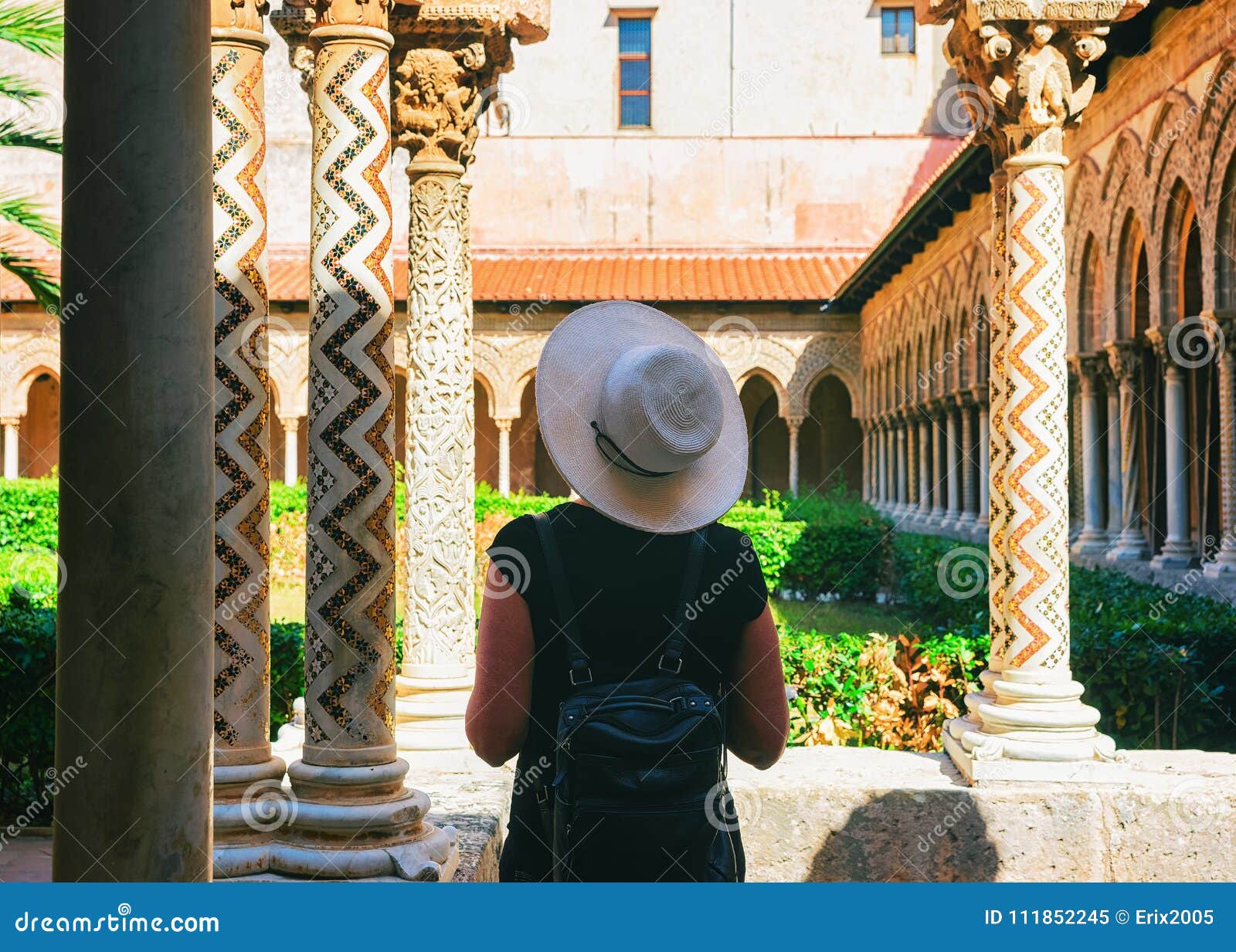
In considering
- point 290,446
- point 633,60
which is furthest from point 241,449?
point 633,60

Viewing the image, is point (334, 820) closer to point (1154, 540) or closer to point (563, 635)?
point (563, 635)

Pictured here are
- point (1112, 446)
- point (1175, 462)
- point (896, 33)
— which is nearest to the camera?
point (1175, 462)

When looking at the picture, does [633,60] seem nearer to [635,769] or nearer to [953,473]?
[953,473]

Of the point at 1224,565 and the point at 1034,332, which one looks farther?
the point at 1224,565

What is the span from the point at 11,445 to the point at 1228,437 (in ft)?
73.8

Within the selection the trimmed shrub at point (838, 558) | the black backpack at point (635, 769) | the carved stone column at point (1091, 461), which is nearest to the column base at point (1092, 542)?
the carved stone column at point (1091, 461)

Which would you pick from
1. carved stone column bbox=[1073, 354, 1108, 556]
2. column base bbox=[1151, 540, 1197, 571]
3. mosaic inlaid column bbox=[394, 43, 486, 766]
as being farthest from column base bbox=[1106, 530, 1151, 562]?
mosaic inlaid column bbox=[394, 43, 486, 766]

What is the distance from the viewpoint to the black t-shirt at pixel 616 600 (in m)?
2.25

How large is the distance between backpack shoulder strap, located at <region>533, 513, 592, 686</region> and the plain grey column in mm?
566

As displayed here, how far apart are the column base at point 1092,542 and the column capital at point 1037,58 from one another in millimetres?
9178

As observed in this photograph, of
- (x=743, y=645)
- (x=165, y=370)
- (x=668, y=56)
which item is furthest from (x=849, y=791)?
(x=668, y=56)

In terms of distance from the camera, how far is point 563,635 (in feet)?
7.39

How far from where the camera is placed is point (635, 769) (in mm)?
2189

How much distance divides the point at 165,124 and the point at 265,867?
212 centimetres
